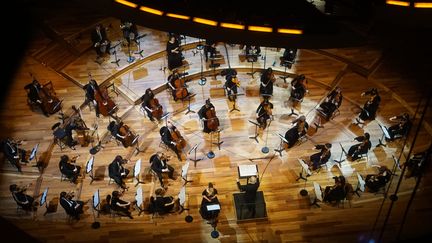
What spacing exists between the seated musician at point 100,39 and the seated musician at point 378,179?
22.2 feet

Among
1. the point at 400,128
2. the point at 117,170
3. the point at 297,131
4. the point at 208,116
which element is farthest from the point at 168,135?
the point at 400,128

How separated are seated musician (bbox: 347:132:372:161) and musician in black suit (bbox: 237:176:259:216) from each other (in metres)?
2.23

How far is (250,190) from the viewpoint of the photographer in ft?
29.3

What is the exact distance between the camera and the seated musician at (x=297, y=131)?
992cm

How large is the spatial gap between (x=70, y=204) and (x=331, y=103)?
5668mm

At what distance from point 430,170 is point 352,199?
1.76m

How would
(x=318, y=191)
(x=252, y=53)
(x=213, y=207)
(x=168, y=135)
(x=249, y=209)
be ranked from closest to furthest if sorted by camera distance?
(x=213, y=207)
(x=318, y=191)
(x=249, y=209)
(x=168, y=135)
(x=252, y=53)

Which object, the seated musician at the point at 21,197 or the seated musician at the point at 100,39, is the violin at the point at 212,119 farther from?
the seated musician at the point at 21,197

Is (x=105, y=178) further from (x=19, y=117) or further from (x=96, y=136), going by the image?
(x=19, y=117)

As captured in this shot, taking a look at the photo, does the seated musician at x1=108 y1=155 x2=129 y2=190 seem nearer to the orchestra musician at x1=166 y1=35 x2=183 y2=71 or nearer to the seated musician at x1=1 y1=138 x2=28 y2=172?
the seated musician at x1=1 y1=138 x2=28 y2=172

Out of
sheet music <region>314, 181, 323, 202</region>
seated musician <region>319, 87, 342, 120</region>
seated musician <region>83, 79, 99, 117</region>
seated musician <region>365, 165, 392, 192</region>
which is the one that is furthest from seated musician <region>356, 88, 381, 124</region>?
seated musician <region>83, 79, 99, 117</region>

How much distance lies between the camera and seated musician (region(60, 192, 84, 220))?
28.8ft

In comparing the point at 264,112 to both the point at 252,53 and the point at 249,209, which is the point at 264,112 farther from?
the point at 252,53

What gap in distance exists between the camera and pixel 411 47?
12.2 m
